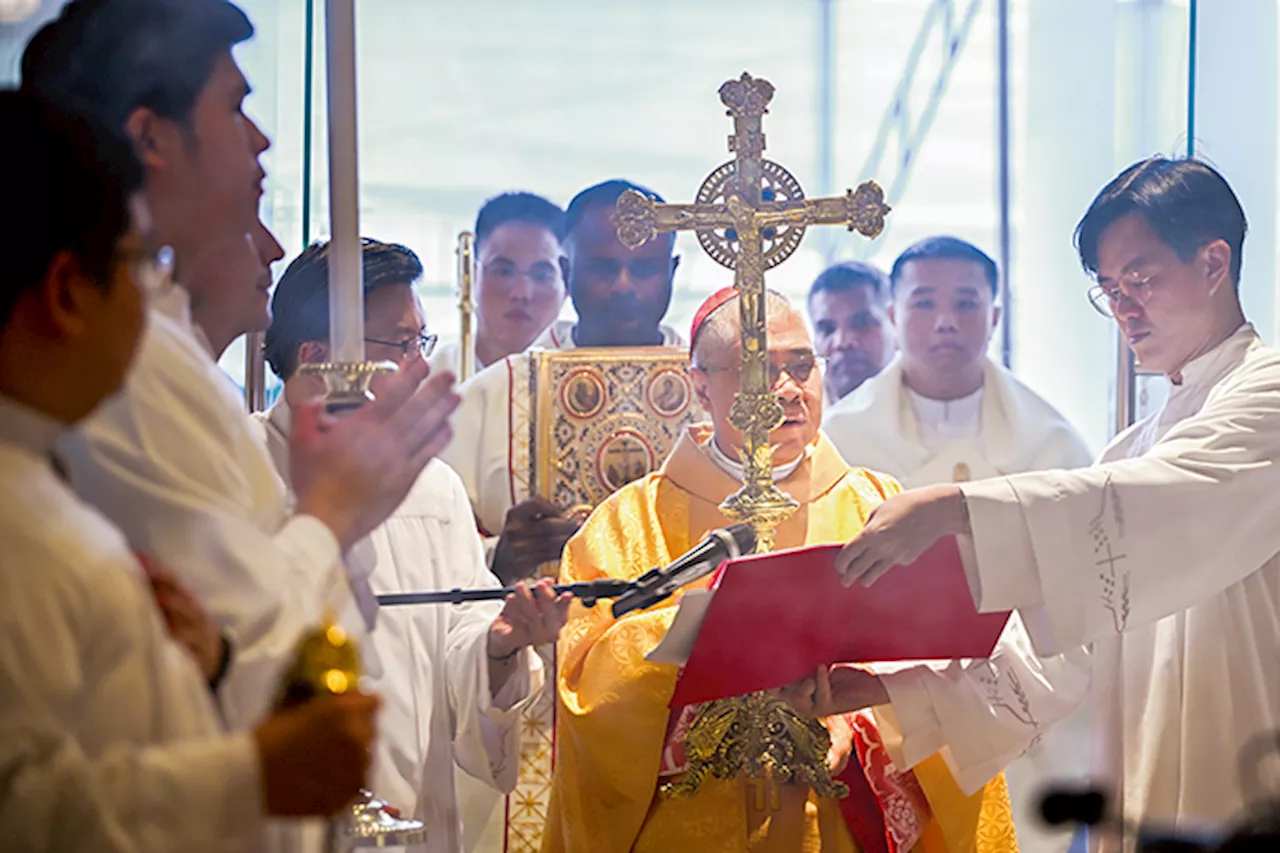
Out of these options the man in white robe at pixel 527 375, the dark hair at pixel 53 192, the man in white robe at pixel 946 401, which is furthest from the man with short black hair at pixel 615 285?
the dark hair at pixel 53 192

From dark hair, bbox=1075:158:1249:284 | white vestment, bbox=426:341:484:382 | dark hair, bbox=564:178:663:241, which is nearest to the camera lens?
dark hair, bbox=1075:158:1249:284

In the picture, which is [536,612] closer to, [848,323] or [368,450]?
[368,450]

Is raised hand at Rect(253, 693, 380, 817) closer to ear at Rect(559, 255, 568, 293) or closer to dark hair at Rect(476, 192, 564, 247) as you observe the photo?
ear at Rect(559, 255, 568, 293)

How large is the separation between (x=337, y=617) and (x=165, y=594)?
0.22m

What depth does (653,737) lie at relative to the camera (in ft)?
10.1

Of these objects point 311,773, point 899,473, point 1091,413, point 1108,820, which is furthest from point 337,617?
point 1091,413

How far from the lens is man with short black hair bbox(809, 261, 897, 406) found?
6062 millimetres

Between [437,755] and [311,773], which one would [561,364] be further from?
[311,773]

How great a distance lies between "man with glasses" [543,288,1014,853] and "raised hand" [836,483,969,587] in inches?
19.7

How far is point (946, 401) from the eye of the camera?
5688mm

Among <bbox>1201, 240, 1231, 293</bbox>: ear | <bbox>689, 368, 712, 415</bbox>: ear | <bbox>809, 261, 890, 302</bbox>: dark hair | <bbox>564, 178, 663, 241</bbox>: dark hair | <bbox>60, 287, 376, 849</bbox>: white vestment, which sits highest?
<bbox>564, 178, 663, 241</bbox>: dark hair

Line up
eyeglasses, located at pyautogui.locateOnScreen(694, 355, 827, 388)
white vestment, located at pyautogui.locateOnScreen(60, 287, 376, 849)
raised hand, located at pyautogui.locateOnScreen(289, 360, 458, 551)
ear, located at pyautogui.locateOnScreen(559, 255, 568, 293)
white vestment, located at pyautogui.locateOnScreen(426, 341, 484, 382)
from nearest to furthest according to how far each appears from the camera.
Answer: white vestment, located at pyautogui.locateOnScreen(60, 287, 376, 849) < raised hand, located at pyautogui.locateOnScreen(289, 360, 458, 551) < eyeglasses, located at pyautogui.locateOnScreen(694, 355, 827, 388) < ear, located at pyautogui.locateOnScreen(559, 255, 568, 293) < white vestment, located at pyautogui.locateOnScreen(426, 341, 484, 382)

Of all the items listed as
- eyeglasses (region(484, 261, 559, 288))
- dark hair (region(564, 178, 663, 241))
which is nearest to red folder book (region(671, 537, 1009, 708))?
dark hair (region(564, 178, 663, 241))

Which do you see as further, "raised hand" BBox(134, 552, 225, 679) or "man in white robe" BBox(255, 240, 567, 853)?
"man in white robe" BBox(255, 240, 567, 853)
